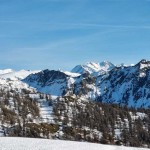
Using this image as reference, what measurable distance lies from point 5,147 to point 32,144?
5.30m

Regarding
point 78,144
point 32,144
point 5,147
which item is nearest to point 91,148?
point 78,144

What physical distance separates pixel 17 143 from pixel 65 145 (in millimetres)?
7908

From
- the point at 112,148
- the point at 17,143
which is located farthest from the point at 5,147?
the point at 112,148

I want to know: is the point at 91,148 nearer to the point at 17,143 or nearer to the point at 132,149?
the point at 132,149

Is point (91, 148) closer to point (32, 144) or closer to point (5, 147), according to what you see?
point (32, 144)

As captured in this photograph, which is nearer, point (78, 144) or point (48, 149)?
point (48, 149)

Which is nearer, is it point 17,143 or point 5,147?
point 5,147

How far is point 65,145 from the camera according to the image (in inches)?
2537

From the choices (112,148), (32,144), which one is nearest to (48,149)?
(32,144)

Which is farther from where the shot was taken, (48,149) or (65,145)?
(65,145)

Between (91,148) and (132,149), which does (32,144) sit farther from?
(132,149)

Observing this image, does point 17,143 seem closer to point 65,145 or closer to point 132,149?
point 65,145

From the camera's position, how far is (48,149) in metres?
59.0

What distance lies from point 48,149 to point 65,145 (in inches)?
235
